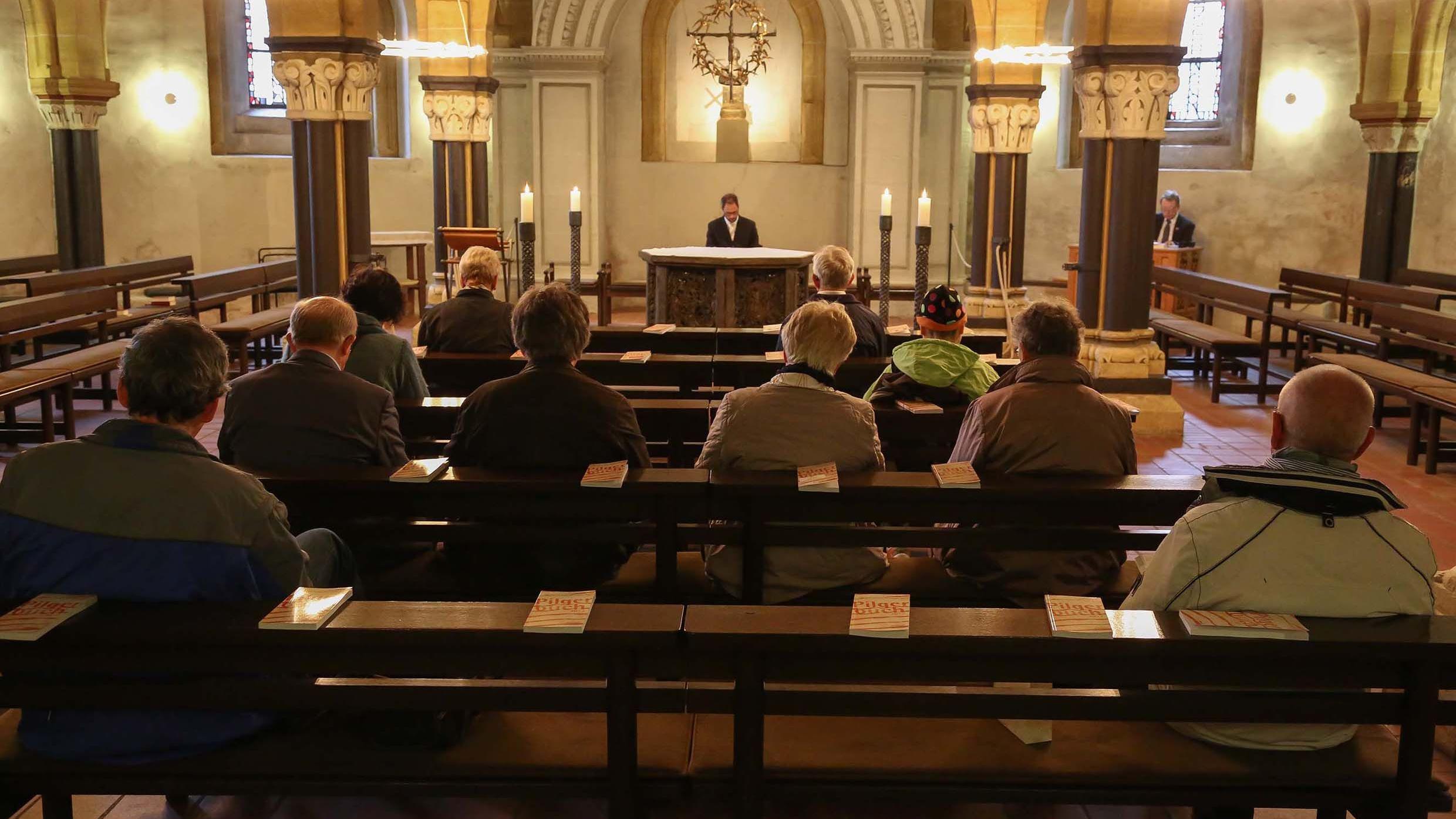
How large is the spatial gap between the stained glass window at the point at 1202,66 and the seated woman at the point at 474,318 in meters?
10.6

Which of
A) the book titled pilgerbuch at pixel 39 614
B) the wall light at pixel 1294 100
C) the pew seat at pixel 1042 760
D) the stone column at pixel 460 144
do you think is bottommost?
the pew seat at pixel 1042 760

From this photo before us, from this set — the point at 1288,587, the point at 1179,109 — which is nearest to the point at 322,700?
the point at 1288,587

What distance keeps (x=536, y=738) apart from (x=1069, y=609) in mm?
1119

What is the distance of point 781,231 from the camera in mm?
15719

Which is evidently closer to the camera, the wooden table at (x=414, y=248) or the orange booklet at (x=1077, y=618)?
the orange booklet at (x=1077, y=618)

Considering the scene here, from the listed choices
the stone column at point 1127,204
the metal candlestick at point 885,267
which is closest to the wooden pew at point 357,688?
the metal candlestick at point 885,267

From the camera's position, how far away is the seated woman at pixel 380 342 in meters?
5.21

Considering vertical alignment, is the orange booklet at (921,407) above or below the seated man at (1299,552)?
below

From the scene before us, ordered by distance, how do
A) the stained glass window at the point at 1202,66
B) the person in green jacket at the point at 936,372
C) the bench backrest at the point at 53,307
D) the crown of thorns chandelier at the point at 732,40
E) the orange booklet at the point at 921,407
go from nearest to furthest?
the orange booklet at the point at 921,407, the person in green jacket at the point at 936,372, the bench backrest at the point at 53,307, the crown of thorns chandelier at the point at 732,40, the stained glass window at the point at 1202,66

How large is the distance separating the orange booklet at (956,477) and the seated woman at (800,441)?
0.87ft

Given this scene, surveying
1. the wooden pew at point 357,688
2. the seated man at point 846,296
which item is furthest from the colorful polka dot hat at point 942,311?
the wooden pew at point 357,688

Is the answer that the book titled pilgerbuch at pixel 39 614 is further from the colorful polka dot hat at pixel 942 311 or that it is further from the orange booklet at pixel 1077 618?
the colorful polka dot hat at pixel 942 311

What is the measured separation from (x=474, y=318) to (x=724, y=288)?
3513 millimetres

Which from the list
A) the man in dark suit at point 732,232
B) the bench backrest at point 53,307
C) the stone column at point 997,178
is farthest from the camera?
the man in dark suit at point 732,232
